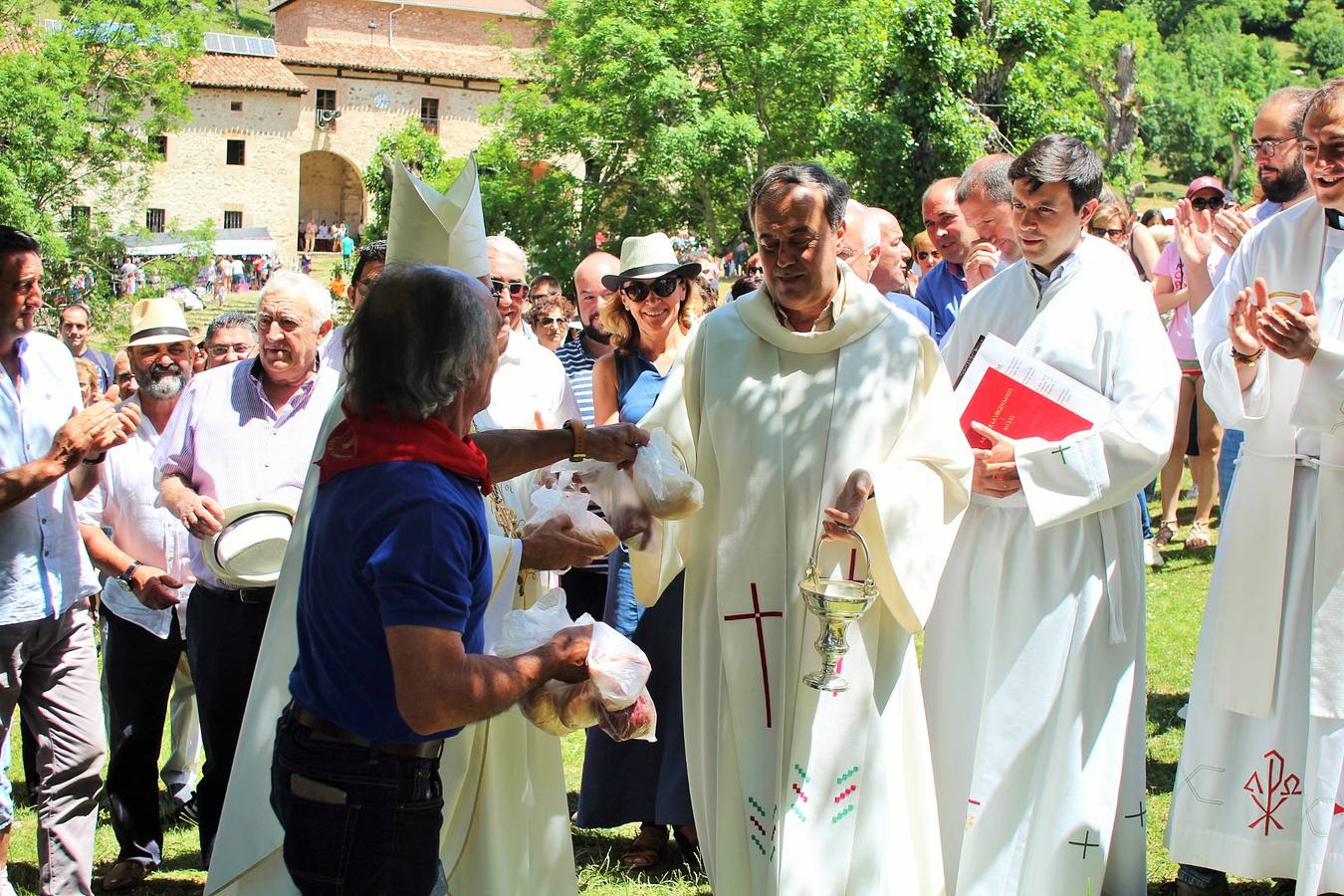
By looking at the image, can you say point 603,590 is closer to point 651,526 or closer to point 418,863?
point 651,526

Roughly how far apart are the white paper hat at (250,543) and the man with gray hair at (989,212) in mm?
Result: 3171

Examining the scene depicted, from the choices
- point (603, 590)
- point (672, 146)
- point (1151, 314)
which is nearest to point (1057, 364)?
point (1151, 314)

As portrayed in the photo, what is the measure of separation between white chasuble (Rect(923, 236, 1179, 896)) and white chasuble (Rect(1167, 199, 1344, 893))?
241 mm

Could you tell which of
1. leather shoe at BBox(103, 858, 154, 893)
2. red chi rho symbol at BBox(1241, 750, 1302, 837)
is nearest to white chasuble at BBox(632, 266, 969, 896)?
red chi rho symbol at BBox(1241, 750, 1302, 837)

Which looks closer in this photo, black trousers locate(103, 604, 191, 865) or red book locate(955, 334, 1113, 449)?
red book locate(955, 334, 1113, 449)

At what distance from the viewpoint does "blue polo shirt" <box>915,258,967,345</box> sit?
6.79 m

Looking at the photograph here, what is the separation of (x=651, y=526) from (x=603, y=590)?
2.27 m

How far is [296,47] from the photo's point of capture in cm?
6644

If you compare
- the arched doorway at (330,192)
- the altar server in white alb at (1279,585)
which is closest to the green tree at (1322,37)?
the arched doorway at (330,192)

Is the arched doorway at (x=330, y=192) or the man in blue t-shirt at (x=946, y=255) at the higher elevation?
the arched doorway at (x=330, y=192)

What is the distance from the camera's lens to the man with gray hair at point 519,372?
5434 millimetres

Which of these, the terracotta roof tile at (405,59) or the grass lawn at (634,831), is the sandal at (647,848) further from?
the terracotta roof tile at (405,59)

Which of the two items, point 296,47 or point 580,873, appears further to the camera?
Result: point 296,47

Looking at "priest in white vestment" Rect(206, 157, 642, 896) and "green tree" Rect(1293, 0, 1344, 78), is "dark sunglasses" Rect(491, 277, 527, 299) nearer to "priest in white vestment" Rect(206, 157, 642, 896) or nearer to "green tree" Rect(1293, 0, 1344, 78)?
"priest in white vestment" Rect(206, 157, 642, 896)
